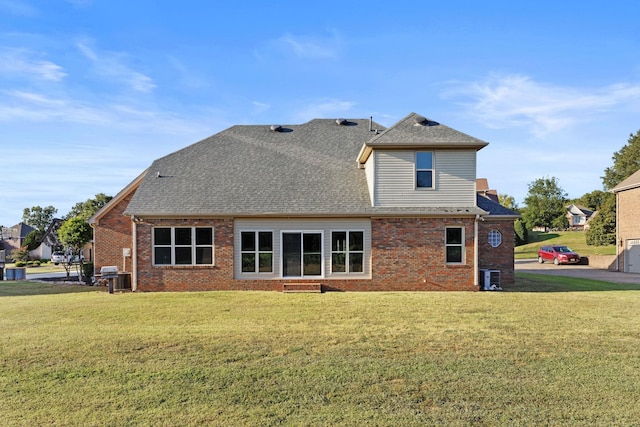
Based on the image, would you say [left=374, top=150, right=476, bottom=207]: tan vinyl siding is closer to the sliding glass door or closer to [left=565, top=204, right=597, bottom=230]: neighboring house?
the sliding glass door

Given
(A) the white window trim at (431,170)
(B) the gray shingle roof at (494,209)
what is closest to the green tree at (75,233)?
(A) the white window trim at (431,170)

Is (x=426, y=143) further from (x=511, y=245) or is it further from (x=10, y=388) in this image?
(x=10, y=388)

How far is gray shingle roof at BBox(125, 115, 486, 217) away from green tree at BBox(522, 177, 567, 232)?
186 feet

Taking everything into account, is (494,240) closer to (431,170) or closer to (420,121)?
(431,170)

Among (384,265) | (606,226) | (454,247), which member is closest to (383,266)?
(384,265)

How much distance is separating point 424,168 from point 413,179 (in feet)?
1.96

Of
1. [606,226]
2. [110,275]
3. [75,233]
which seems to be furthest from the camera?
[606,226]

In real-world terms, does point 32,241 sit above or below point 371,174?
below

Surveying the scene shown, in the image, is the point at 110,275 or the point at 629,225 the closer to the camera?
the point at 110,275

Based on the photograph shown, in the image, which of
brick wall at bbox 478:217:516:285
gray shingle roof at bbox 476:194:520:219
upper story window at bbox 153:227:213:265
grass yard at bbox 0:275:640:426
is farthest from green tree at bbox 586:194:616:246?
upper story window at bbox 153:227:213:265

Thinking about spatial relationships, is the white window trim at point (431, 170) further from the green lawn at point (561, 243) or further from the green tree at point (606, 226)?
the green tree at point (606, 226)

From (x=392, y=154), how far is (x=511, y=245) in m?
6.49

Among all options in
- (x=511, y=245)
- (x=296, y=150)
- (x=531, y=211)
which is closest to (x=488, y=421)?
(x=511, y=245)

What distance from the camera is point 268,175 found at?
20.5 m
